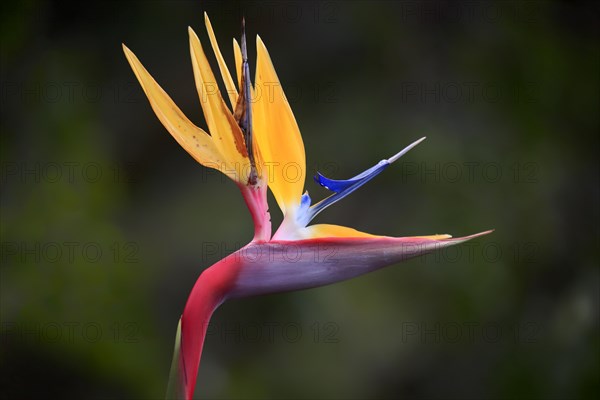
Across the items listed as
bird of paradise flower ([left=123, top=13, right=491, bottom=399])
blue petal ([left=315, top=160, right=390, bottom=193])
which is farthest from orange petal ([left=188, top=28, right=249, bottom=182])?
blue petal ([left=315, top=160, right=390, bottom=193])

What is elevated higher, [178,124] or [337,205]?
[178,124]

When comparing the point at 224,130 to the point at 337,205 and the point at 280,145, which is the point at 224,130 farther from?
the point at 337,205

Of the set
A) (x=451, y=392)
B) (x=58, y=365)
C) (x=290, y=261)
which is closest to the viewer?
(x=290, y=261)

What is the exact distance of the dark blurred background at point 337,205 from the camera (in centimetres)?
194

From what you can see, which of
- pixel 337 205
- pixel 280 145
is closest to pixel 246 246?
pixel 280 145

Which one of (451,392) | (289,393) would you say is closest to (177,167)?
(289,393)

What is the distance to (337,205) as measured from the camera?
206 centimetres

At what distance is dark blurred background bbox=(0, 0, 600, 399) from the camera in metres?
1.94

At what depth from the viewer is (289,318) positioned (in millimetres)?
1968

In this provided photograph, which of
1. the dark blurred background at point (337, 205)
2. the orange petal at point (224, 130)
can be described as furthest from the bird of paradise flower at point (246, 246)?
the dark blurred background at point (337, 205)

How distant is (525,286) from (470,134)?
44 centimetres

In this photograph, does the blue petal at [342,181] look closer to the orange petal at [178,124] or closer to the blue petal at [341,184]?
the blue petal at [341,184]

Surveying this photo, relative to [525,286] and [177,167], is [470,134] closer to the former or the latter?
[525,286]

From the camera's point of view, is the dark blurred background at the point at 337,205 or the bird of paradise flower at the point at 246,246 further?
the dark blurred background at the point at 337,205
